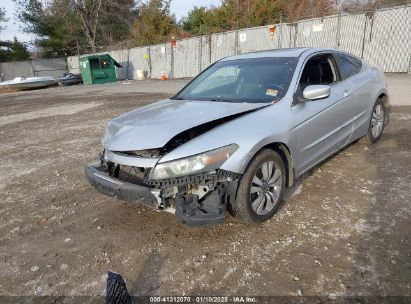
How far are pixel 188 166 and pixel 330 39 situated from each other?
15516 millimetres

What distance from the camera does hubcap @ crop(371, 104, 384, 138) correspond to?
517 cm

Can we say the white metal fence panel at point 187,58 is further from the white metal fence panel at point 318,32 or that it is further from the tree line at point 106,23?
the white metal fence panel at point 318,32

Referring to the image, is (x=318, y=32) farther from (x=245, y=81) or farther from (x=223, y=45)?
(x=245, y=81)

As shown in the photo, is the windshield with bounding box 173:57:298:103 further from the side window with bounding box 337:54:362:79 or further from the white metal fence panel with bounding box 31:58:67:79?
the white metal fence panel with bounding box 31:58:67:79

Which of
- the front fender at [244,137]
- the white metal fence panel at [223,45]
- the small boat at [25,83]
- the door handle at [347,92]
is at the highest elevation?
the white metal fence panel at [223,45]

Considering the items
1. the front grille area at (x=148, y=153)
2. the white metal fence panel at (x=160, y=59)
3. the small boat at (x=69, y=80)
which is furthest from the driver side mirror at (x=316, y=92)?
the small boat at (x=69, y=80)

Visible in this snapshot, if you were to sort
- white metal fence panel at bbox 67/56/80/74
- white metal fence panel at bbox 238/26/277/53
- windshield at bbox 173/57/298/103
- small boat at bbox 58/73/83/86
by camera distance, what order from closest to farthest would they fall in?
windshield at bbox 173/57/298/103, white metal fence panel at bbox 238/26/277/53, small boat at bbox 58/73/83/86, white metal fence panel at bbox 67/56/80/74

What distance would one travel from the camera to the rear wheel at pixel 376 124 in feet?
16.9

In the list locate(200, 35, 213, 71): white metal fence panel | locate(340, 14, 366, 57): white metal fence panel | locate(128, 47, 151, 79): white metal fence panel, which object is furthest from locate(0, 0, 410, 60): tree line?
locate(340, 14, 366, 57): white metal fence panel

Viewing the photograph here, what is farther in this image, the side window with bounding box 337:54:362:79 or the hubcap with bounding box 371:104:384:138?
the hubcap with bounding box 371:104:384:138

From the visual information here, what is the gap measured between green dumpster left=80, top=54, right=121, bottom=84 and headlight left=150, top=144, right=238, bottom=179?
979 inches

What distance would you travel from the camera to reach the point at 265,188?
320 cm

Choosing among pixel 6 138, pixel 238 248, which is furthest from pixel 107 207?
pixel 6 138

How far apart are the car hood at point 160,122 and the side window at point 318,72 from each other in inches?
31.2
